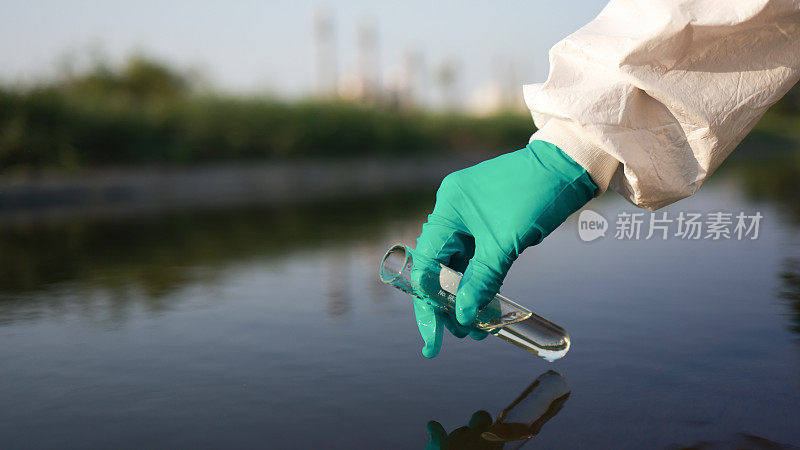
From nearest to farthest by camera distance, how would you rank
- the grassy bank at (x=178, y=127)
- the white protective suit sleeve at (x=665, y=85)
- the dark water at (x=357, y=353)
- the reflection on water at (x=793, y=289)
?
the white protective suit sleeve at (x=665, y=85) → the dark water at (x=357, y=353) → the reflection on water at (x=793, y=289) → the grassy bank at (x=178, y=127)

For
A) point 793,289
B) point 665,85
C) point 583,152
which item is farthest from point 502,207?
point 793,289

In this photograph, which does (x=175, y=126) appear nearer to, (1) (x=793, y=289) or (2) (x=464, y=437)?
(1) (x=793, y=289)

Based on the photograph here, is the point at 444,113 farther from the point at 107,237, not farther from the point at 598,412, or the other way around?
the point at 598,412

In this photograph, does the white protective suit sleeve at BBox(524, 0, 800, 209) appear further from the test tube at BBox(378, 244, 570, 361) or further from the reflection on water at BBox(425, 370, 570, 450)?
the reflection on water at BBox(425, 370, 570, 450)

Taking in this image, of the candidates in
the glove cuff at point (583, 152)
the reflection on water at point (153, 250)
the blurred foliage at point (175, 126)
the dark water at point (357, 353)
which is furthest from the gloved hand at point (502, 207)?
the blurred foliage at point (175, 126)

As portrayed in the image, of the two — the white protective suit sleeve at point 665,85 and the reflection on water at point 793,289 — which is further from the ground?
the white protective suit sleeve at point 665,85

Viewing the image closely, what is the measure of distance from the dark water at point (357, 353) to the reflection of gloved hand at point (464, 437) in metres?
0.03

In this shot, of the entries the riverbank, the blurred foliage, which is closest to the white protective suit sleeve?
the riverbank

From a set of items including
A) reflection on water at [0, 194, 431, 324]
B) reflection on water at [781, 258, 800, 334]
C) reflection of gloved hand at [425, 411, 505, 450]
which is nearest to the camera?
reflection of gloved hand at [425, 411, 505, 450]

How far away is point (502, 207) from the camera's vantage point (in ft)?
A: 5.13

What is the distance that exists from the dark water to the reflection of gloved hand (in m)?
0.03

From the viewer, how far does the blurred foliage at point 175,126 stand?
884 centimetres

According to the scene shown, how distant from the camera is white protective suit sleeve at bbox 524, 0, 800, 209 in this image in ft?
4.70

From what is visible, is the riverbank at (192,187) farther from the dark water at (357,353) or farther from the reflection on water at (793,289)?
the reflection on water at (793,289)
